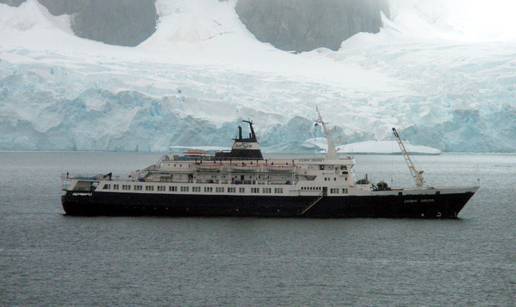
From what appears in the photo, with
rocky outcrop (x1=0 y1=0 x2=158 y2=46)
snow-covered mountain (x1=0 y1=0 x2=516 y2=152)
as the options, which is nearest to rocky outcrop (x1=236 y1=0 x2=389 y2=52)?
snow-covered mountain (x1=0 y1=0 x2=516 y2=152)

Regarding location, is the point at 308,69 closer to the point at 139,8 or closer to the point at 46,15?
the point at 139,8

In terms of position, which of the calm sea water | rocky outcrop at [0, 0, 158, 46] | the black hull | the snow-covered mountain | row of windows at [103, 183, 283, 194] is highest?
rocky outcrop at [0, 0, 158, 46]

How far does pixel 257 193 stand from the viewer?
60438mm

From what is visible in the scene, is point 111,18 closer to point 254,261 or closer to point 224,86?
point 224,86

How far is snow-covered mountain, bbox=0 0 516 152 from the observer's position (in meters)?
134

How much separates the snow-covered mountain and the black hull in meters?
71.7

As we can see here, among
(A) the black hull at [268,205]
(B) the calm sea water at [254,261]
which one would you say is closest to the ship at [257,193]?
(A) the black hull at [268,205]

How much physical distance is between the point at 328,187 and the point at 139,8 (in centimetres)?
13287

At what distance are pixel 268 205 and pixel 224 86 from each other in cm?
9601

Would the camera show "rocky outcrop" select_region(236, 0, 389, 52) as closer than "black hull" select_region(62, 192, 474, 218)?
No

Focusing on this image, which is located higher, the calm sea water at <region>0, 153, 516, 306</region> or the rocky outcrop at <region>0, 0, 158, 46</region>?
the rocky outcrop at <region>0, 0, 158, 46</region>

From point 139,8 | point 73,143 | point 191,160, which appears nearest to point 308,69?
point 139,8

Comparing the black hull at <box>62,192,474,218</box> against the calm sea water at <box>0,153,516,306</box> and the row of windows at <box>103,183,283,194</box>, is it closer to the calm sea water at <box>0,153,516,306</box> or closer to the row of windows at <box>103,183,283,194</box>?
the row of windows at <box>103,183,283,194</box>

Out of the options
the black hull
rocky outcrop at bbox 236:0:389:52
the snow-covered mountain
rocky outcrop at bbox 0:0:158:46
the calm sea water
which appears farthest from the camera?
rocky outcrop at bbox 236:0:389:52
